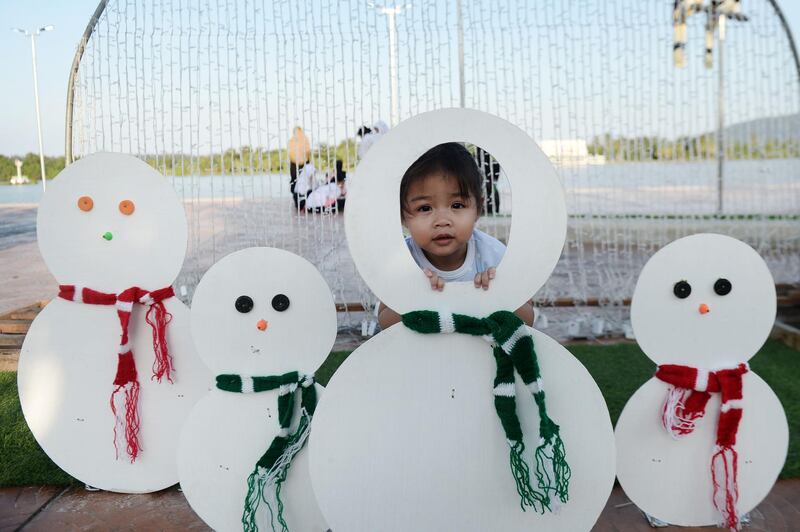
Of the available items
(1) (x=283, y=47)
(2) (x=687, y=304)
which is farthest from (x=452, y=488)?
(1) (x=283, y=47)

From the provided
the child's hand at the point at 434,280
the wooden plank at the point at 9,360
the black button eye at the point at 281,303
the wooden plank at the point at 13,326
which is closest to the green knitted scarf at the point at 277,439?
the black button eye at the point at 281,303

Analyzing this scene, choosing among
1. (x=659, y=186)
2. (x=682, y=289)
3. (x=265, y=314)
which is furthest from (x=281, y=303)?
(x=659, y=186)

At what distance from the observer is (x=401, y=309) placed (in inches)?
82.2

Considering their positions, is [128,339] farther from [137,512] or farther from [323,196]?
[323,196]

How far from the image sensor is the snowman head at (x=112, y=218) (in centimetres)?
268

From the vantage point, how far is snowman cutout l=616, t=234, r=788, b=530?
235 cm

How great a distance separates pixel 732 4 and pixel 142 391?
439 centimetres

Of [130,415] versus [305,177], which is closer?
[130,415]

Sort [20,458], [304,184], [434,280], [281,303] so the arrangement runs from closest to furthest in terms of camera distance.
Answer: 1. [434,280]
2. [281,303]
3. [20,458]
4. [304,184]

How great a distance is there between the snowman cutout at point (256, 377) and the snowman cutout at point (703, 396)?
1.07 m

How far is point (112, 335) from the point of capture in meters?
2.75

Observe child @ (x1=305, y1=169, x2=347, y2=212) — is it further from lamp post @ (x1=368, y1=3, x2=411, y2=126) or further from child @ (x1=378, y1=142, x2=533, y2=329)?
child @ (x1=378, y1=142, x2=533, y2=329)

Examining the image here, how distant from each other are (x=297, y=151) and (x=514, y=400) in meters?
3.09

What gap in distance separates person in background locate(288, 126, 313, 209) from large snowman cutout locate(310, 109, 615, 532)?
2660 millimetres
